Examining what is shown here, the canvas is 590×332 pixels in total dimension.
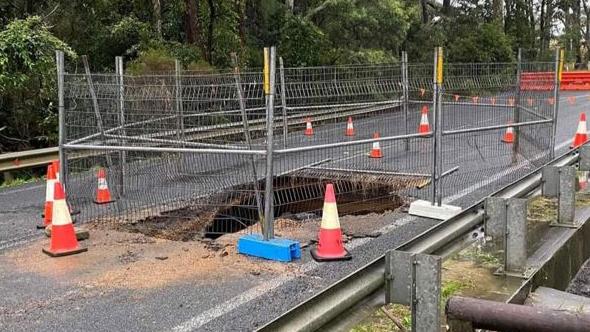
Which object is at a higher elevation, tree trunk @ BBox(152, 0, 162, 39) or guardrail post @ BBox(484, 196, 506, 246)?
tree trunk @ BBox(152, 0, 162, 39)

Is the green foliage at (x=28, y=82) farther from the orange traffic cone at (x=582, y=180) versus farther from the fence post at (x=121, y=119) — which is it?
the orange traffic cone at (x=582, y=180)

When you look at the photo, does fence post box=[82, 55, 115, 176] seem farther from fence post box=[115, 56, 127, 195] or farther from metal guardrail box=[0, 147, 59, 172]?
metal guardrail box=[0, 147, 59, 172]

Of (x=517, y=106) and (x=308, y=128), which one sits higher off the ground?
(x=517, y=106)

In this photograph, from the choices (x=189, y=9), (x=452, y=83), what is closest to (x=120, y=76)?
(x=452, y=83)

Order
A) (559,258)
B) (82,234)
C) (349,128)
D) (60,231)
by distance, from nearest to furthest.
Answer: (559,258) < (60,231) < (82,234) < (349,128)

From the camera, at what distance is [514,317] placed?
9.45 ft

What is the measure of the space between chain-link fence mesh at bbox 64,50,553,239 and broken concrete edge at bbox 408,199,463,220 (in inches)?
36.5

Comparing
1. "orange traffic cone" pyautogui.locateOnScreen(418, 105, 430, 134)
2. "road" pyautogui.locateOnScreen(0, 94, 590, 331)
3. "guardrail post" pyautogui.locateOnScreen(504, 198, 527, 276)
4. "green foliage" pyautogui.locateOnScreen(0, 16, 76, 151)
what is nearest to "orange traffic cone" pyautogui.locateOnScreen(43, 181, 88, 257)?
"road" pyautogui.locateOnScreen(0, 94, 590, 331)

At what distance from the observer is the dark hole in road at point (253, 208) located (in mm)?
7910

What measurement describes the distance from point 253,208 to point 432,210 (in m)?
2.51

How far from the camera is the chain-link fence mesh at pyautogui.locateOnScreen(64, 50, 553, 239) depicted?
8.34m

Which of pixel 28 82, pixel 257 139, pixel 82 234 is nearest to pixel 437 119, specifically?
pixel 257 139

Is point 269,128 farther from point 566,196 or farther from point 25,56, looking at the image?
point 25,56

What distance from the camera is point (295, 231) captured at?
748 cm
